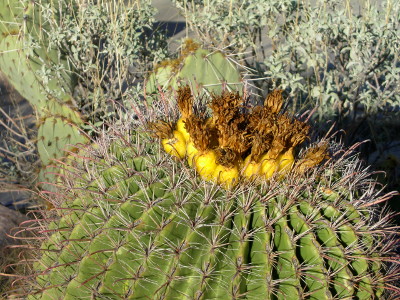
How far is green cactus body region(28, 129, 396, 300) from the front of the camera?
152cm

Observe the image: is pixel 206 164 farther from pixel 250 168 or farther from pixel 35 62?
pixel 35 62

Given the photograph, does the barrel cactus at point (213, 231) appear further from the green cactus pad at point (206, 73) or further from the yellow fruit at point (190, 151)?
the green cactus pad at point (206, 73)

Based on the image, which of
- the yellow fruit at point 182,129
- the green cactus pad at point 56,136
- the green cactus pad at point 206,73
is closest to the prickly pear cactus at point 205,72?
the green cactus pad at point 206,73

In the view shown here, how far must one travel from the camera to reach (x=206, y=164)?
1.74 metres

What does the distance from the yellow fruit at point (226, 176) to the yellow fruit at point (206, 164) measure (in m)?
0.02

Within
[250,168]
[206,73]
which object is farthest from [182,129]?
[206,73]

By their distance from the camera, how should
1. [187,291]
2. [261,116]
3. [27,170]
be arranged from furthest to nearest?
[27,170] → [261,116] → [187,291]

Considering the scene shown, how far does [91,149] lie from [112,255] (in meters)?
0.58

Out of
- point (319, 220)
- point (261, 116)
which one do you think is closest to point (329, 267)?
point (319, 220)

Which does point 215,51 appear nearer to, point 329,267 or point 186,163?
point 186,163

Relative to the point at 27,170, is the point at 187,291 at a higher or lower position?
higher

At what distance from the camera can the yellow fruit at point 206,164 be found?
1731mm

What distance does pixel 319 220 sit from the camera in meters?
1.66

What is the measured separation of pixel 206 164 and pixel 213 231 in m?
0.28
